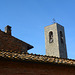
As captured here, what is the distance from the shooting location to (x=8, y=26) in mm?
17938

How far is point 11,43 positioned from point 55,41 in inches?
341

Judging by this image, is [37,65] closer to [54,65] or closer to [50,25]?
[54,65]

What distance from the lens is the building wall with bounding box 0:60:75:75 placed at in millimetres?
8125

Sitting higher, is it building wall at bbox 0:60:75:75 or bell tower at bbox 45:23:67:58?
bell tower at bbox 45:23:67:58

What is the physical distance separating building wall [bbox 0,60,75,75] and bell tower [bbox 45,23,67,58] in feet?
41.3

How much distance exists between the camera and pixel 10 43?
16.3m

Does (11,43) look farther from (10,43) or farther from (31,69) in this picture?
(31,69)

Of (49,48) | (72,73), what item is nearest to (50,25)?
(49,48)

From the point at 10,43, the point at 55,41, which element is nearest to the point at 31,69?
the point at 10,43

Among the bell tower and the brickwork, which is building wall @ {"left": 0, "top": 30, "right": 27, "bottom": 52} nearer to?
the brickwork

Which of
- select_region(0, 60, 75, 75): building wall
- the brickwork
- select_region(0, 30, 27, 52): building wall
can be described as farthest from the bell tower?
select_region(0, 60, 75, 75): building wall

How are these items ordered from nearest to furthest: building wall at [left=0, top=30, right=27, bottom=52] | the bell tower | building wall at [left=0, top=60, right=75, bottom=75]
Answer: building wall at [left=0, top=60, right=75, bottom=75]
building wall at [left=0, top=30, right=27, bottom=52]
the bell tower

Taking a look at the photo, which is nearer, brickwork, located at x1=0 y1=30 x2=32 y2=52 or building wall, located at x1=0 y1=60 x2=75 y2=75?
building wall, located at x1=0 y1=60 x2=75 y2=75

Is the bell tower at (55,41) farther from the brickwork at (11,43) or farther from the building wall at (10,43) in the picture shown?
the building wall at (10,43)
